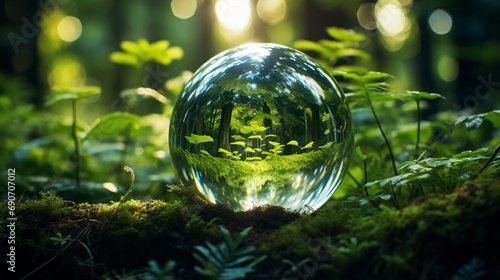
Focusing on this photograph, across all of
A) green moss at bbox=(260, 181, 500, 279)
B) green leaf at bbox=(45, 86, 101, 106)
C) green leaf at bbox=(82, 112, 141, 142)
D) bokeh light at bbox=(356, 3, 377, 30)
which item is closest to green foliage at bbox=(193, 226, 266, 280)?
green moss at bbox=(260, 181, 500, 279)

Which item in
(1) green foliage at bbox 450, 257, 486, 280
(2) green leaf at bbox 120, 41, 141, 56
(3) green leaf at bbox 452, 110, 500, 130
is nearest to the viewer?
(1) green foliage at bbox 450, 257, 486, 280

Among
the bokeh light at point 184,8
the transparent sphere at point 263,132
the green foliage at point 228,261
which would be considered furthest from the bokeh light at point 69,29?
the green foliage at point 228,261

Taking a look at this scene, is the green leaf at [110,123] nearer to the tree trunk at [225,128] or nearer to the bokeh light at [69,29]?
the tree trunk at [225,128]

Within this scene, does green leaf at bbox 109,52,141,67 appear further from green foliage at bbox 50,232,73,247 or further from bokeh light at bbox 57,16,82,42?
bokeh light at bbox 57,16,82,42

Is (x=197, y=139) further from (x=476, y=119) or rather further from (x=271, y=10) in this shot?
(x=271, y=10)

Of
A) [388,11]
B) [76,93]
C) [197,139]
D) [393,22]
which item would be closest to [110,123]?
[76,93]

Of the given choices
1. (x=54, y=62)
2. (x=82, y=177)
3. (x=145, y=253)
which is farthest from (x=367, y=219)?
(x=54, y=62)

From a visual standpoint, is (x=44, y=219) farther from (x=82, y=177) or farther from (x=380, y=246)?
(x=82, y=177)

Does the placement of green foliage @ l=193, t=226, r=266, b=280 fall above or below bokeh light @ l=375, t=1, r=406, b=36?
below
